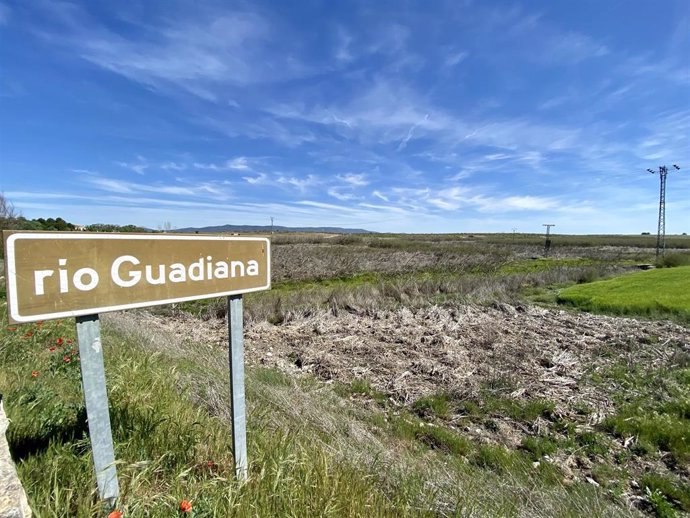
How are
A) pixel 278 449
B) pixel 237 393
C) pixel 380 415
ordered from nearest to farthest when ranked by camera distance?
1. pixel 237 393
2. pixel 278 449
3. pixel 380 415

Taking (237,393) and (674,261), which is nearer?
(237,393)

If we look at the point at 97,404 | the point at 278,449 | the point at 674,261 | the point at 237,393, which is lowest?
the point at 278,449

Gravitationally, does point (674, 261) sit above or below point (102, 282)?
below

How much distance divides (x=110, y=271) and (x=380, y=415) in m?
5.05

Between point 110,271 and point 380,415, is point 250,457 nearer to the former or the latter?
point 110,271

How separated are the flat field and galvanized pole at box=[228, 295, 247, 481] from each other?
0.15m

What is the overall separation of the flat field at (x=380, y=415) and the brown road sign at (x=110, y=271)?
94 cm

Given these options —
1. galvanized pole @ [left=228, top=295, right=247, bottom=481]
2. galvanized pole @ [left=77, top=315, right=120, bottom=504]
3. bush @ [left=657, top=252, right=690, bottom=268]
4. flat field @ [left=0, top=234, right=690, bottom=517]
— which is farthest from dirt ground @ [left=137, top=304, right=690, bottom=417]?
bush @ [left=657, top=252, right=690, bottom=268]

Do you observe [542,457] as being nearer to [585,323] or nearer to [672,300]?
[585,323]

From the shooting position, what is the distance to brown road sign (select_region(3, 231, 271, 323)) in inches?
57.4

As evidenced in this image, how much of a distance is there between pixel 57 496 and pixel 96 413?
1.59 feet

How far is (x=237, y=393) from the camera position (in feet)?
7.86

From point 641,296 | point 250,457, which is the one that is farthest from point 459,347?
point 641,296

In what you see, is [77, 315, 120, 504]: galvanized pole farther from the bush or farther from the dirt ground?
the bush
